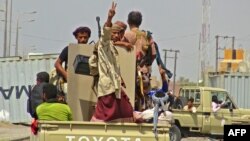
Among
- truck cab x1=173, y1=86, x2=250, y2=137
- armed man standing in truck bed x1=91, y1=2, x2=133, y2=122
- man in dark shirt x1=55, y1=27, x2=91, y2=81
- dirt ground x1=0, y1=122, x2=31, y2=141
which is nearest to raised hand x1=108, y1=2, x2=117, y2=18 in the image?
armed man standing in truck bed x1=91, y1=2, x2=133, y2=122

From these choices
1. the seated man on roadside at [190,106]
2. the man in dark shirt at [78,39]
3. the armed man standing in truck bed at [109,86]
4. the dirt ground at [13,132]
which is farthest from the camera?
the seated man on roadside at [190,106]

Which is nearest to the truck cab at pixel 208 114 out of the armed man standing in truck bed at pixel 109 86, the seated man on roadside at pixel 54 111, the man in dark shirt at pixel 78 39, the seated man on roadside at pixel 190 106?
the seated man on roadside at pixel 190 106

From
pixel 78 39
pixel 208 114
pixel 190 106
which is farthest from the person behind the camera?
pixel 190 106

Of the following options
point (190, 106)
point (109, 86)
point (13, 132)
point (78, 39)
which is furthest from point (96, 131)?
point (13, 132)

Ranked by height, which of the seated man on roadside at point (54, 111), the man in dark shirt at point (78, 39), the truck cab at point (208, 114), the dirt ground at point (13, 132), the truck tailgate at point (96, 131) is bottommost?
the dirt ground at point (13, 132)

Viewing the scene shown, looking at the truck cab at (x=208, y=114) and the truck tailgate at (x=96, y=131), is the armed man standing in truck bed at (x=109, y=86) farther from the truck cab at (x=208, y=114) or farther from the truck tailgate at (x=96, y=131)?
the truck cab at (x=208, y=114)

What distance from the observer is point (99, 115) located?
6.12 metres

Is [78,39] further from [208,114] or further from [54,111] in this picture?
[208,114]

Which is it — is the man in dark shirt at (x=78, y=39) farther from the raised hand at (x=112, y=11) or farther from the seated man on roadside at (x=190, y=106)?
the seated man on roadside at (x=190, y=106)

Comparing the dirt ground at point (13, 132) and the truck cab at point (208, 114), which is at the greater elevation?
the truck cab at point (208, 114)

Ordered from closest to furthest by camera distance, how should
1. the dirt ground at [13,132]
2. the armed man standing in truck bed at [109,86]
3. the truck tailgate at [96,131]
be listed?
the truck tailgate at [96,131] → the armed man standing in truck bed at [109,86] → the dirt ground at [13,132]

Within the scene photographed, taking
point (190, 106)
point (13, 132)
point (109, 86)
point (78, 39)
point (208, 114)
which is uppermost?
point (78, 39)

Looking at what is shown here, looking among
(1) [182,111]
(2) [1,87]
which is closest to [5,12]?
(2) [1,87]

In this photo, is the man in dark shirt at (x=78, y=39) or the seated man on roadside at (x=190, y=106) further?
the seated man on roadside at (x=190, y=106)
